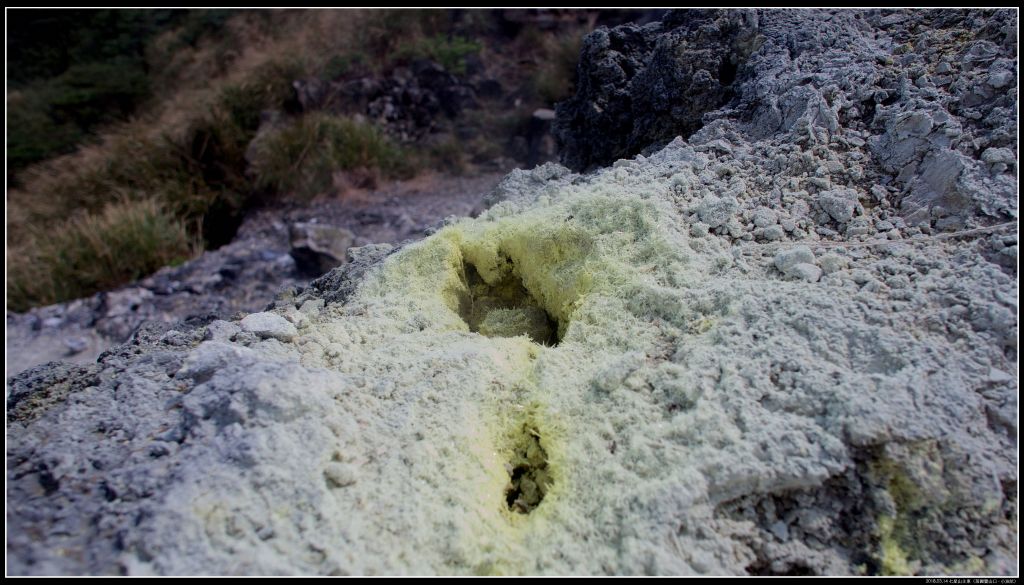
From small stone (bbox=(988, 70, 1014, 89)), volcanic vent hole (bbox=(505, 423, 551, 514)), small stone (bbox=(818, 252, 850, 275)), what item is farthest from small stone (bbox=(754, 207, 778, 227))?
volcanic vent hole (bbox=(505, 423, 551, 514))

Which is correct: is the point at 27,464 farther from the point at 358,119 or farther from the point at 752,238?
the point at 358,119

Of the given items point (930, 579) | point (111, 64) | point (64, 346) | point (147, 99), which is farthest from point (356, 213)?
point (111, 64)

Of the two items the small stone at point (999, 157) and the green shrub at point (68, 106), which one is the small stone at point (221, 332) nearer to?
the small stone at point (999, 157)

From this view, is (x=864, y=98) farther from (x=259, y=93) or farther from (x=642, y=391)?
(x=259, y=93)

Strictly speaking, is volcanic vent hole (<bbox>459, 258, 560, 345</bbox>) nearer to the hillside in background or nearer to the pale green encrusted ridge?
the pale green encrusted ridge

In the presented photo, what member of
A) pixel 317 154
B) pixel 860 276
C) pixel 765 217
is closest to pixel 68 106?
pixel 317 154

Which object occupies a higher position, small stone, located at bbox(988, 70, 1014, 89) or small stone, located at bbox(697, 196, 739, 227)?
small stone, located at bbox(988, 70, 1014, 89)

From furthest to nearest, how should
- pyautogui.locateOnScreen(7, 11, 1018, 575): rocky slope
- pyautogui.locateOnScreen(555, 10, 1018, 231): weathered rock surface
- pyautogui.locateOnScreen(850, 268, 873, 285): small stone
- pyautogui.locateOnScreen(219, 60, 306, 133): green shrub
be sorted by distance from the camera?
pyautogui.locateOnScreen(219, 60, 306, 133): green shrub, pyautogui.locateOnScreen(555, 10, 1018, 231): weathered rock surface, pyautogui.locateOnScreen(850, 268, 873, 285): small stone, pyautogui.locateOnScreen(7, 11, 1018, 575): rocky slope

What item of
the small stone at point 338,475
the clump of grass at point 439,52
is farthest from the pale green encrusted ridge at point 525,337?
the clump of grass at point 439,52
